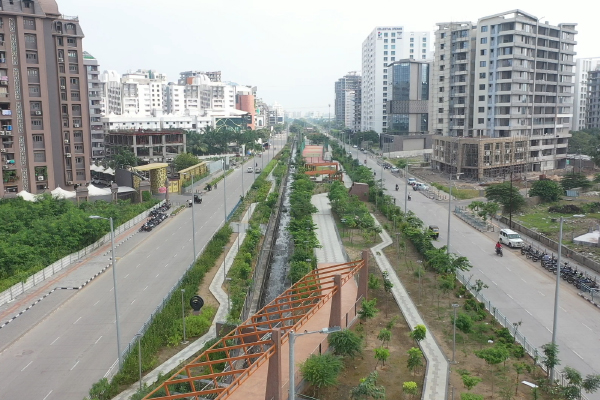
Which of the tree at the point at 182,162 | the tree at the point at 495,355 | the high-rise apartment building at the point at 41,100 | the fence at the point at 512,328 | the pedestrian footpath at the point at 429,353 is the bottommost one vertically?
the pedestrian footpath at the point at 429,353

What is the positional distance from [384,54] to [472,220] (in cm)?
11071

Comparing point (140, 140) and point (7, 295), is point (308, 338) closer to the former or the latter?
point (7, 295)

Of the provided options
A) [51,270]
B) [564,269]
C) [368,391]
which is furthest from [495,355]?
[51,270]

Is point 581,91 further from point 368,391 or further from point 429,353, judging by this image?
point 368,391

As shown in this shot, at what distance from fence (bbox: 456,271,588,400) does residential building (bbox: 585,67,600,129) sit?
10955 centimetres

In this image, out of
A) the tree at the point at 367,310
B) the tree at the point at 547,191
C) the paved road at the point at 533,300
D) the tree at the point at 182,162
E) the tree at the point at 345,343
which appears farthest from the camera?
the tree at the point at 182,162

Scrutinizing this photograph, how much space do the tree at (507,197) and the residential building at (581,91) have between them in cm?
9003

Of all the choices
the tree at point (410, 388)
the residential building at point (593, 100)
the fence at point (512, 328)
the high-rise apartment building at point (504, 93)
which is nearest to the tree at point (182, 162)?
the high-rise apartment building at point (504, 93)

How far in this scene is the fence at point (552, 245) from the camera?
109 ft

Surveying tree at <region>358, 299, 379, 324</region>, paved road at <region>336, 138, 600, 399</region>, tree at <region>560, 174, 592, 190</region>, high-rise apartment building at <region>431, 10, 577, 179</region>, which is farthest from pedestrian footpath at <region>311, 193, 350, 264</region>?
high-rise apartment building at <region>431, 10, 577, 179</region>

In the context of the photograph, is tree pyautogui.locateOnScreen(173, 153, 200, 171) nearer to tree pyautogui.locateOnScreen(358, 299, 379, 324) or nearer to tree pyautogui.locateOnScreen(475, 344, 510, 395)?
tree pyautogui.locateOnScreen(358, 299, 379, 324)

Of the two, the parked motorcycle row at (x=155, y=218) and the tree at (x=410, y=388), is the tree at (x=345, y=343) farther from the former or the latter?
the parked motorcycle row at (x=155, y=218)

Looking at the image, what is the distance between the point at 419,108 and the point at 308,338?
106 metres

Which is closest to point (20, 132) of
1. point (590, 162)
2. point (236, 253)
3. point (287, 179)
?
point (236, 253)
